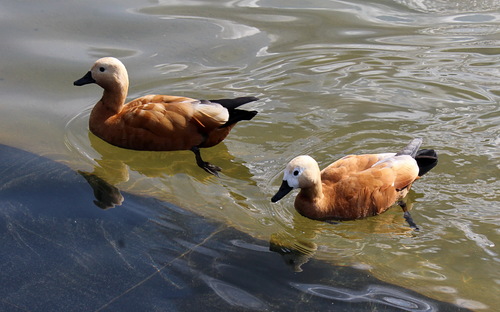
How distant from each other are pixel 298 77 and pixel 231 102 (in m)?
1.50

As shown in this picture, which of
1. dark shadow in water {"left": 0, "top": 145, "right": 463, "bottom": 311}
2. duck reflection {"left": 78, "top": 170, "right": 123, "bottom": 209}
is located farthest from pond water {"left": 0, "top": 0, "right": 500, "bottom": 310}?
dark shadow in water {"left": 0, "top": 145, "right": 463, "bottom": 311}

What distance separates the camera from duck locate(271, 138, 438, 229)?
6.19m

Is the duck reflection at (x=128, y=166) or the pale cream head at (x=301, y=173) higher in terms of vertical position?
the pale cream head at (x=301, y=173)

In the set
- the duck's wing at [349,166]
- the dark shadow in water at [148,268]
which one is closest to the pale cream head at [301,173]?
the duck's wing at [349,166]

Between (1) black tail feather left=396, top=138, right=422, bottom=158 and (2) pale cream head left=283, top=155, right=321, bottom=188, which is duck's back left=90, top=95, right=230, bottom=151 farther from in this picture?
(1) black tail feather left=396, top=138, right=422, bottom=158

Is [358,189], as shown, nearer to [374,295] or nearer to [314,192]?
[314,192]

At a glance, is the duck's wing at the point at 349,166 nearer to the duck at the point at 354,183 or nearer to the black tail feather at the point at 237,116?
the duck at the point at 354,183

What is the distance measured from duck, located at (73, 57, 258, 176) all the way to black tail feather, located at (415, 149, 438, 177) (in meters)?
1.65

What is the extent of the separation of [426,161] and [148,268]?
2680 millimetres

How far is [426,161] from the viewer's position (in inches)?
261

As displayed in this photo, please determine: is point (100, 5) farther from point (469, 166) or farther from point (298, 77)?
point (469, 166)

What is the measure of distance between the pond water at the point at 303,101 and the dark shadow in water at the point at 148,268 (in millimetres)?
249

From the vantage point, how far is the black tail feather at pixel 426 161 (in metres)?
6.61

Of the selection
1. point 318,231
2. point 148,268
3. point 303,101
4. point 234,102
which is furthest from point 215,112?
point 148,268
